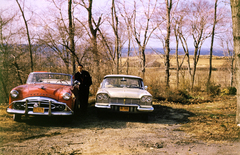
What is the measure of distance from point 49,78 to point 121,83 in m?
2.74

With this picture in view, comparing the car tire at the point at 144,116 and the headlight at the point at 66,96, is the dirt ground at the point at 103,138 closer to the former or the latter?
the car tire at the point at 144,116

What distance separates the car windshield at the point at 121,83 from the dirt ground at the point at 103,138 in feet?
4.40

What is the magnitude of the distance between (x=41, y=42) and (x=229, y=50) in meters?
39.5

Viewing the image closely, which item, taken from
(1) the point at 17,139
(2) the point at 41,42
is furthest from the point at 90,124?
(2) the point at 41,42

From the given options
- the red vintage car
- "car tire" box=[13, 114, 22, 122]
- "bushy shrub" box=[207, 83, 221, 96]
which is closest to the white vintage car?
the red vintage car

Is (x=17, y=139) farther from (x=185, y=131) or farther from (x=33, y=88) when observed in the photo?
(x=185, y=131)

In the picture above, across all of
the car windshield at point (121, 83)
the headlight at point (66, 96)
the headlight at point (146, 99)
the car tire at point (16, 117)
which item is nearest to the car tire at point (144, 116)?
the headlight at point (146, 99)

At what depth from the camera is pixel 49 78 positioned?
800cm

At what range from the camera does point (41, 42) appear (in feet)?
48.0

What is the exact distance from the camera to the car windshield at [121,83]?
27.5ft

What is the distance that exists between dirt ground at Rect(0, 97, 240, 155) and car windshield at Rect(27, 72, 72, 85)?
54.4 inches

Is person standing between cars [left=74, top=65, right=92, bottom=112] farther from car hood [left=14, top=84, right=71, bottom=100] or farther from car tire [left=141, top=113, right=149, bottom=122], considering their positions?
car tire [left=141, top=113, right=149, bottom=122]

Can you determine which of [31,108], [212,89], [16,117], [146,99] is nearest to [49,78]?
[16,117]

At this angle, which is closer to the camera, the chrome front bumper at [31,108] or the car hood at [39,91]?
the chrome front bumper at [31,108]
